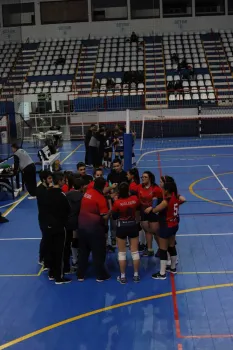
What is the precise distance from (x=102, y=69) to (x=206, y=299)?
28.8m

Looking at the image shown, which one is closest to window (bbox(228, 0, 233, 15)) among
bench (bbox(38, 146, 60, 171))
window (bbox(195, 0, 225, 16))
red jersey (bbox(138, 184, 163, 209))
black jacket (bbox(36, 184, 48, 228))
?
window (bbox(195, 0, 225, 16))

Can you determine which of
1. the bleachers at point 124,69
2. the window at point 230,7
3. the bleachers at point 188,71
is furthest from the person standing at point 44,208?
the window at point 230,7

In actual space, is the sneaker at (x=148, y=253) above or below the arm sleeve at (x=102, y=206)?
below

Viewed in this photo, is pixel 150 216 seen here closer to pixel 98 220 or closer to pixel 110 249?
pixel 98 220

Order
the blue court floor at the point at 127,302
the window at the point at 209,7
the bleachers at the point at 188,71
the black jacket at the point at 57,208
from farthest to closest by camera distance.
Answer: the window at the point at 209,7 → the bleachers at the point at 188,71 → the black jacket at the point at 57,208 → the blue court floor at the point at 127,302

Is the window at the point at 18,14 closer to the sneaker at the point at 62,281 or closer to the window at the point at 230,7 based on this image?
the window at the point at 230,7

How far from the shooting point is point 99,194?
27.3ft

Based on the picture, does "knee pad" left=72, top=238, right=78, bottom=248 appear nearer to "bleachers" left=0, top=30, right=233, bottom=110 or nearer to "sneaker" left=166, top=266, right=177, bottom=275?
"sneaker" left=166, top=266, right=177, bottom=275

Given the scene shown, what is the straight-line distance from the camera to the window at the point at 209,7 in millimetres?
37531

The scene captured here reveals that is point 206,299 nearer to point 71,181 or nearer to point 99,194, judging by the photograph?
point 99,194

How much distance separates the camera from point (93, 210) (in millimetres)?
8312

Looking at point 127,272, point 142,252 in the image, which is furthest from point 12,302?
point 142,252

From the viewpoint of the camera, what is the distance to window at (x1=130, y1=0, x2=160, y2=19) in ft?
123

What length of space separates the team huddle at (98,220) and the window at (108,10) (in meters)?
31.8
